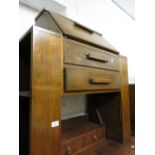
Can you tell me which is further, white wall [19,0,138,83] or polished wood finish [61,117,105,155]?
white wall [19,0,138,83]

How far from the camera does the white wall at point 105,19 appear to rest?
135 centimetres

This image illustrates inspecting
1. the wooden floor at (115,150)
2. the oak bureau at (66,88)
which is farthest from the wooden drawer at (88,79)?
the wooden floor at (115,150)

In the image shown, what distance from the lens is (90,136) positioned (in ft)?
4.06

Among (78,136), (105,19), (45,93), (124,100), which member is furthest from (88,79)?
(105,19)

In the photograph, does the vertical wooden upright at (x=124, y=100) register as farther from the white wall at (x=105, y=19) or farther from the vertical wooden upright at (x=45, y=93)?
the vertical wooden upright at (x=45, y=93)

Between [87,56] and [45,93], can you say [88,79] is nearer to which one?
[87,56]

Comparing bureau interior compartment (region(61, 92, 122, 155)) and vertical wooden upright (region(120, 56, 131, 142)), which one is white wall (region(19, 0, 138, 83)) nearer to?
vertical wooden upright (region(120, 56, 131, 142))

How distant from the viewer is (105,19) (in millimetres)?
2090

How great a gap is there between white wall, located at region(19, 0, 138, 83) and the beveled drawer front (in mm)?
471

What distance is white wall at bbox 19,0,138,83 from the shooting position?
135cm

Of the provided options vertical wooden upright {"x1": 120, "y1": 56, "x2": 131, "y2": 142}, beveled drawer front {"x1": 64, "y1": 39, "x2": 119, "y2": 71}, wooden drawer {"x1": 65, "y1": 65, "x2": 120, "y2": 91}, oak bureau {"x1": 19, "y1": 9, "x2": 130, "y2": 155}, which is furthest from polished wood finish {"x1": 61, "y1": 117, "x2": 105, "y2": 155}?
beveled drawer front {"x1": 64, "y1": 39, "x2": 119, "y2": 71}

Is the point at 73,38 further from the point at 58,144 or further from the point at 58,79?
the point at 58,144
